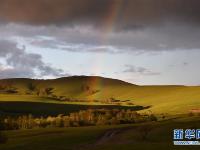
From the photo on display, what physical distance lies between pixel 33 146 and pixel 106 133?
1174 inches

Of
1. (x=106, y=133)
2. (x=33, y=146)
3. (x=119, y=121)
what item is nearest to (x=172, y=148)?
(x=33, y=146)

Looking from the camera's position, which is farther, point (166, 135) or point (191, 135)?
point (166, 135)

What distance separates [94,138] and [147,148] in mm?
30696

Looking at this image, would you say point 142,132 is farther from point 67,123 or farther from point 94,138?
point 67,123

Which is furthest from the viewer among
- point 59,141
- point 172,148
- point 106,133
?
point 106,133

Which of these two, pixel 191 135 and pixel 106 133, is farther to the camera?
pixel 106 133

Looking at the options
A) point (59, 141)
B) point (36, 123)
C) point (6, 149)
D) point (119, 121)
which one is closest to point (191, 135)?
point (59, 141)

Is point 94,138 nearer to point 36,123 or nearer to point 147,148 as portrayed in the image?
point 147,148

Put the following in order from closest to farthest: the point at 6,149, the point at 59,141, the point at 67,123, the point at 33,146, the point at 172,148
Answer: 1. the point at 172,148
2. the point at 6,149
3. the point at 33,146
4. the point at 59,141
5. the point at 67,123

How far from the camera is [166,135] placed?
105 metres

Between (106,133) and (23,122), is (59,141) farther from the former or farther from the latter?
(23,122)

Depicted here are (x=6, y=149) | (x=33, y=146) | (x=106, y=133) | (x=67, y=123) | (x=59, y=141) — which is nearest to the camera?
(x=6, y=149)

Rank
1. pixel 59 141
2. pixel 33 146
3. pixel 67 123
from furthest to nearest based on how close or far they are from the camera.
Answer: pixel 67 123
pixel 59 141
pixel 33 146

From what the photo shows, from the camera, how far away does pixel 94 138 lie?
10700cm
